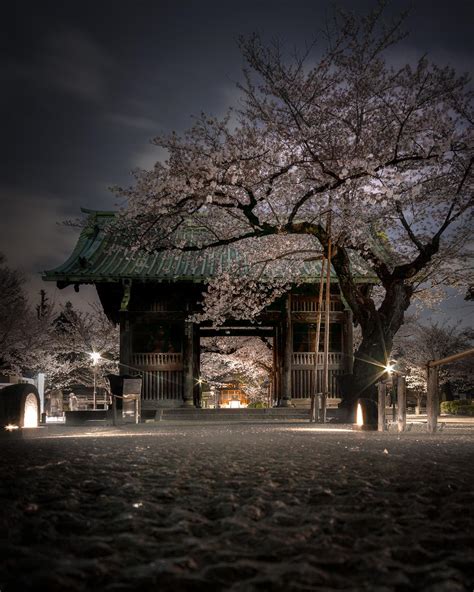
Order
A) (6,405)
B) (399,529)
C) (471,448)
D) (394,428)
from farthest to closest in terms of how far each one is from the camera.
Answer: (394,428) < (6,405) < (471,448) < (399,529)

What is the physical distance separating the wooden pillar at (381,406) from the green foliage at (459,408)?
26.1 m

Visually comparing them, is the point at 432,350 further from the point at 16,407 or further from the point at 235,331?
the point at 16,407

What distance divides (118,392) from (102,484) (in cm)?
1544

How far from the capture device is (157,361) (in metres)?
22.4

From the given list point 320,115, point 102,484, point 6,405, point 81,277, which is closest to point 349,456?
point 102,484

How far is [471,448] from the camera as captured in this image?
855cm

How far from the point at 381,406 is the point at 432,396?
5.45ft

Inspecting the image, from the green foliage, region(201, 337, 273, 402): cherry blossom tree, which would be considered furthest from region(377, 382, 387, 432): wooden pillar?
the green foliage

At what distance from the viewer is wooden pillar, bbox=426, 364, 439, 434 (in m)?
11.7

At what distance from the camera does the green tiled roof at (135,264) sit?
70.3ft

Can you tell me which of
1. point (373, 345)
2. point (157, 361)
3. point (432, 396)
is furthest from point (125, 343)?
point (432, 396)

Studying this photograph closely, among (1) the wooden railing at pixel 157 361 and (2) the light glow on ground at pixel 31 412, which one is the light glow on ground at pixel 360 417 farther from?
(1) the wooden railing at pixel 157 361

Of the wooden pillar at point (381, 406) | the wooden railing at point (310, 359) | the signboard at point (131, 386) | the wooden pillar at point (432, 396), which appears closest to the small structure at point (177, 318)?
the wooden railing at point (310, 359)

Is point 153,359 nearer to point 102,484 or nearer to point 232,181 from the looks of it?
point 232,181
